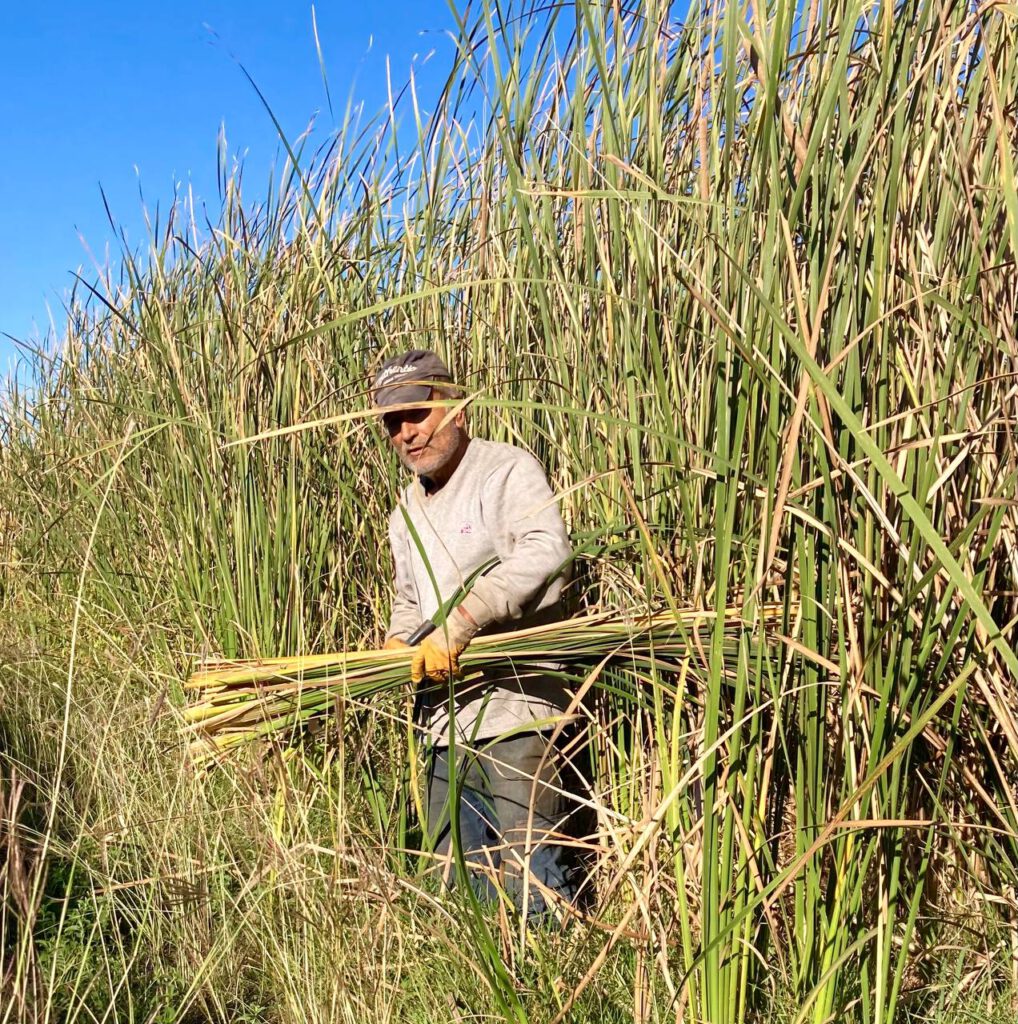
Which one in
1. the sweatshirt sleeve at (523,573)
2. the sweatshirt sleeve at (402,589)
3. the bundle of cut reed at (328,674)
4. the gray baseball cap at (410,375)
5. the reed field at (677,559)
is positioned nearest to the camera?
the reed field at (677,559)

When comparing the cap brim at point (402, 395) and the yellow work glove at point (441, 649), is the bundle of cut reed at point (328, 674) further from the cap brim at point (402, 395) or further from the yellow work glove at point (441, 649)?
the cap brim at point (402, 395)

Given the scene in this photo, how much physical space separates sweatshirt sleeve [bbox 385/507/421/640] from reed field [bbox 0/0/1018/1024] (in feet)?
0.66

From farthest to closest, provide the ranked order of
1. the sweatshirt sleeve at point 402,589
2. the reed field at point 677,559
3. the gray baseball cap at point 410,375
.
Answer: the sweatshirt sleeve at point 402,589 < the gray baseball cap at point 410,375 < the reed field at point 677,559

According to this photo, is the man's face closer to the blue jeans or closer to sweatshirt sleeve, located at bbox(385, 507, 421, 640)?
sweatshirt sleeve, located at bbox(385, 507, 421, 640)

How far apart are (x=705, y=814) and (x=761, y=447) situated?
0.51 m

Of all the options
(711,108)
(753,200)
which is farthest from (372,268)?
(753,200)

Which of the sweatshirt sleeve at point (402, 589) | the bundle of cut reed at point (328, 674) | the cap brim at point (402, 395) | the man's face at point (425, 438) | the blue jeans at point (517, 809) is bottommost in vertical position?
the blue jeans at point (517, 809)

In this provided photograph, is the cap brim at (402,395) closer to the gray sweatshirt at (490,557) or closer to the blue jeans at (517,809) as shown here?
the gray sweatshirt at (490,557)

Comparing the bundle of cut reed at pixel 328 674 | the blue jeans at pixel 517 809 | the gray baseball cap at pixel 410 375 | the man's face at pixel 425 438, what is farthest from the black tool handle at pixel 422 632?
the gray baseball cap at pixel 410 375

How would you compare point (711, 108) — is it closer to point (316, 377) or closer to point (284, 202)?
point (316, 377)

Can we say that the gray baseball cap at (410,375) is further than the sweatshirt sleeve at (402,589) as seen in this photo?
No

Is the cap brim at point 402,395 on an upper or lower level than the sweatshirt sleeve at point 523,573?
upper

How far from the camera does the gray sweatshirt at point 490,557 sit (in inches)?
87.0

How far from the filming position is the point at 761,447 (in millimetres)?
1547
